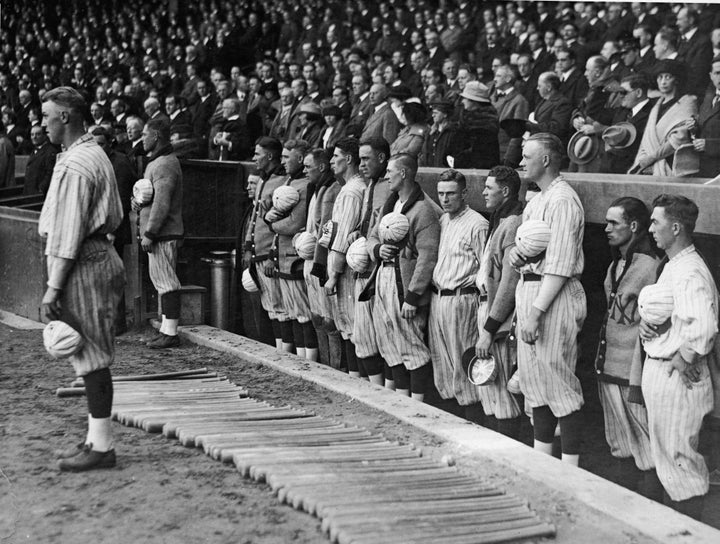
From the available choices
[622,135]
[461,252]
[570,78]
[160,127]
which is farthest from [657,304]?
[570,78]

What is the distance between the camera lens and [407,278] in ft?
19.5

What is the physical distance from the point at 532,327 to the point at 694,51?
378 centimetres

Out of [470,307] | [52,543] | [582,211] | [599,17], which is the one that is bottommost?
[52,543]

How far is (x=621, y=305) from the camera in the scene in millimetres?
4859

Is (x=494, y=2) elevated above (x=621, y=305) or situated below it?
above

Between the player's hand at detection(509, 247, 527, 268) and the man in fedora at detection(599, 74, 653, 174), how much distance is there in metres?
1.77

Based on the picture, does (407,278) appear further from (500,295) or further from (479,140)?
(479,140)

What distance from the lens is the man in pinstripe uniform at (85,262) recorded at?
13.4 ft

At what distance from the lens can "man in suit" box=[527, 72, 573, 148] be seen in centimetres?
736

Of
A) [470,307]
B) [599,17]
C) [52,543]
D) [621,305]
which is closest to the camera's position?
[52,543]

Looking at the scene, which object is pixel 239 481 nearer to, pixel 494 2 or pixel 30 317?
pixel 30 317

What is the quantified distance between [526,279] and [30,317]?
203 inches

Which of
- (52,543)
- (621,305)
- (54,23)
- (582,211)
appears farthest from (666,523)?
(54,23)

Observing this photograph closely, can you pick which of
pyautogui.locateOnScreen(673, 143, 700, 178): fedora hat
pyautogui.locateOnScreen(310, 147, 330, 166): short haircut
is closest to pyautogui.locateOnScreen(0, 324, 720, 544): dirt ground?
pyautogui.locateOnScreen(673, 143, 700, 178): fedora hat
